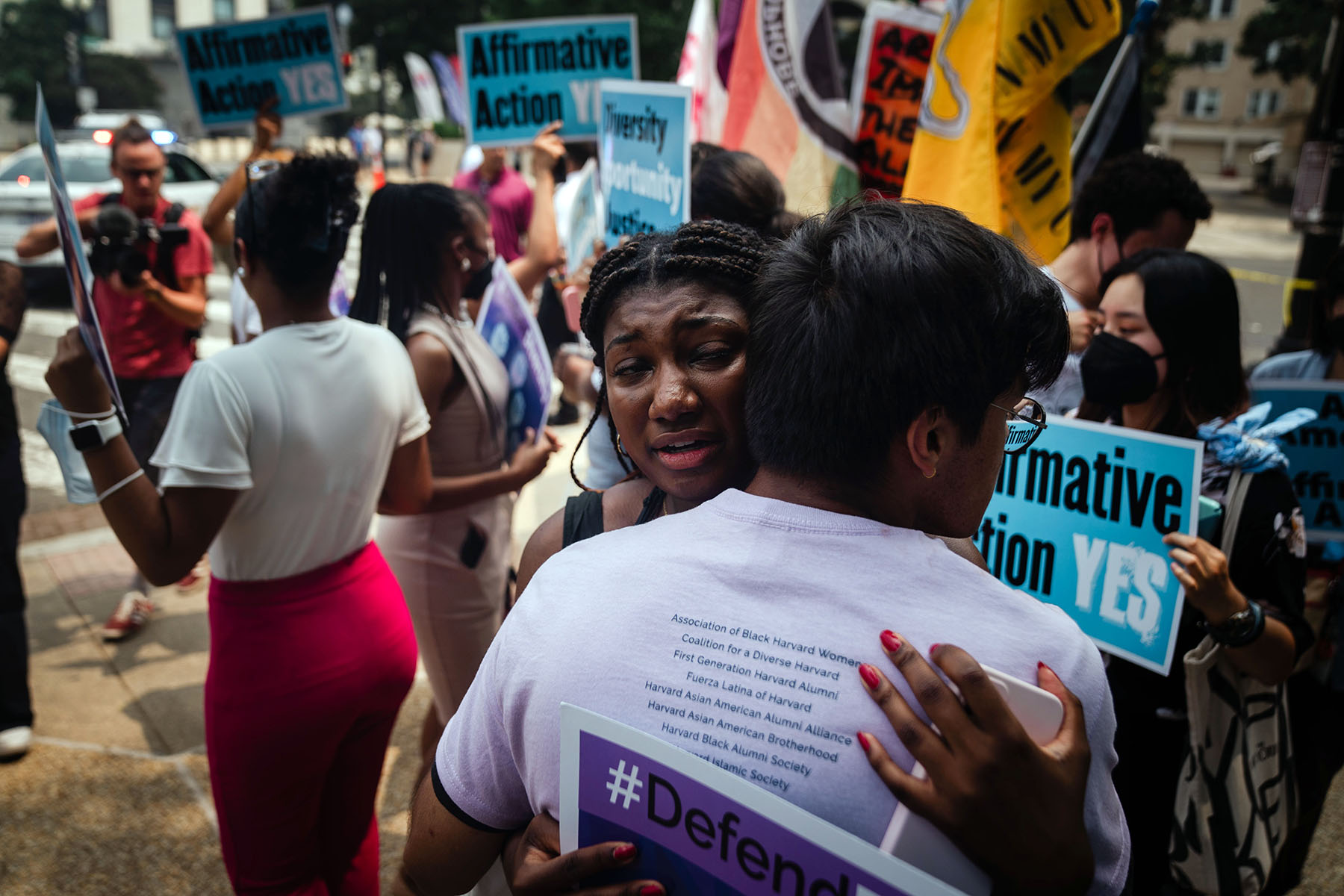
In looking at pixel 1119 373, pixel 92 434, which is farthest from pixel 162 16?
pixel 1119 373

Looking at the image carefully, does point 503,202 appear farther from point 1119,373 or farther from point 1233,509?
point 1233,509

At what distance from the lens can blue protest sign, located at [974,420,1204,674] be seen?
83.1 inches

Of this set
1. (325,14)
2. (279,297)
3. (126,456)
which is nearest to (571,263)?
(325,14)

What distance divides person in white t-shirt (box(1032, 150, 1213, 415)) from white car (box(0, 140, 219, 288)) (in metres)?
8.10

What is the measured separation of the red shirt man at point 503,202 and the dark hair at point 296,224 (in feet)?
14.5

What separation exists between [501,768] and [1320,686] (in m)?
2.44

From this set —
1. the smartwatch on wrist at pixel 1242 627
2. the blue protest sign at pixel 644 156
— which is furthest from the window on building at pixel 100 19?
the smartwatch on wrist at pixel 1242 627

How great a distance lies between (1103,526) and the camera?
88.0 inches

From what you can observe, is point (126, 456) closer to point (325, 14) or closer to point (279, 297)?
point (279, 297)

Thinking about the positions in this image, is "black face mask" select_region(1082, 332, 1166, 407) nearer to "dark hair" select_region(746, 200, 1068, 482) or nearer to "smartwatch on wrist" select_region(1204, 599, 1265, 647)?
"smartwatch on wrist" select_region(1204, 599, 1265, 647)

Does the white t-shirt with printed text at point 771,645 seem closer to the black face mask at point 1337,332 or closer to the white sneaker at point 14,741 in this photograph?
the black face mask at point 1337,332

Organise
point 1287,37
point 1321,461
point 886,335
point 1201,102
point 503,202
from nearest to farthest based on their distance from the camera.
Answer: point 886,335, point 1321,461, point 503,202, point 1287,37, point 1201,102

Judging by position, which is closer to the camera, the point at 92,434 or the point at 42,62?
the point at 92,434

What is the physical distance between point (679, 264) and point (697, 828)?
884mm
